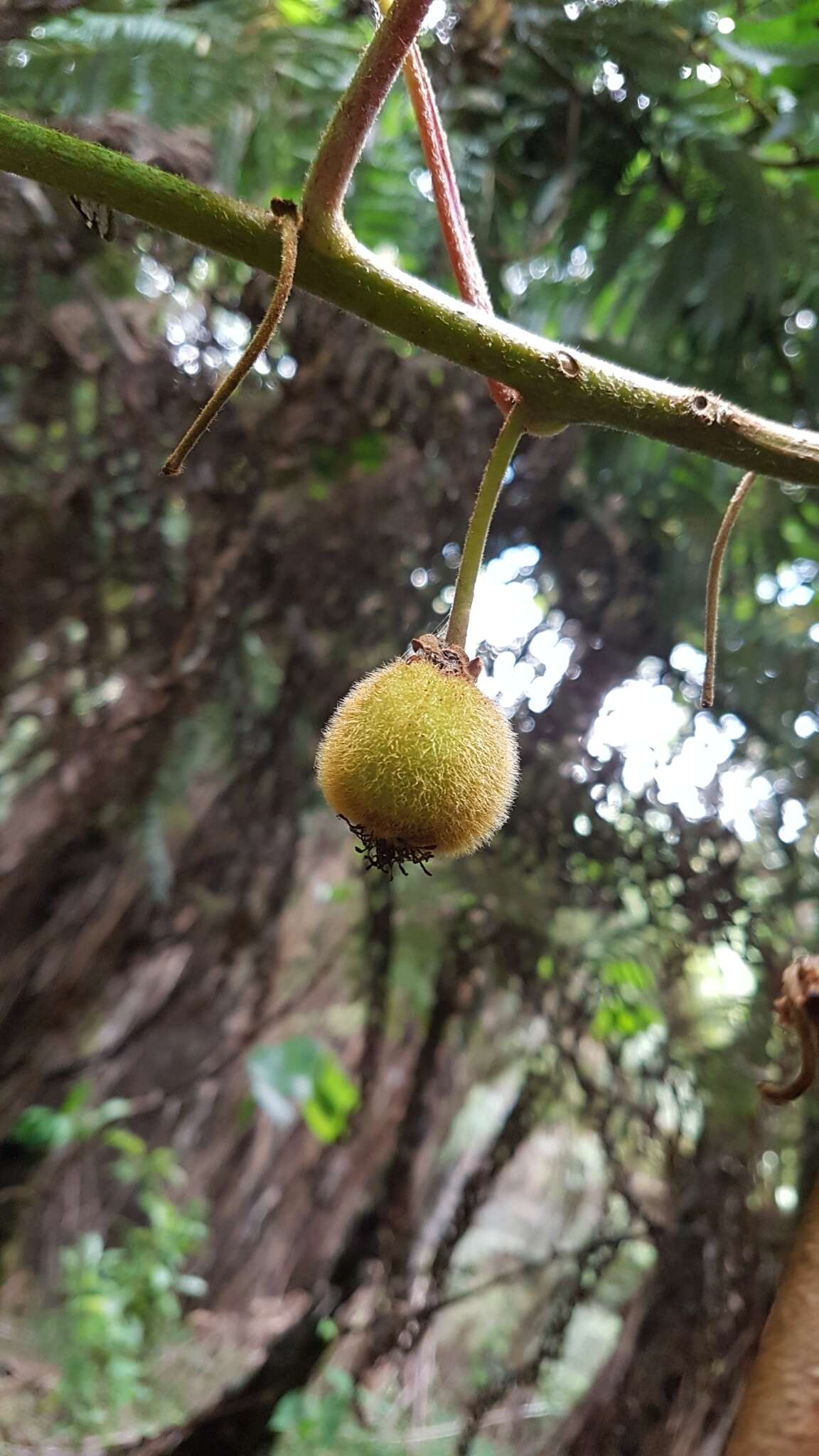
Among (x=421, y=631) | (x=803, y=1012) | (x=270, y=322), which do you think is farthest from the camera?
(x=421, y=631)

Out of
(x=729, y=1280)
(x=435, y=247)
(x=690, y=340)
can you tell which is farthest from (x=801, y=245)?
(x=729, y=1280)

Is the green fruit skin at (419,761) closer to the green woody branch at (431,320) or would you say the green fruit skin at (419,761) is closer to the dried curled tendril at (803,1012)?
the green woody branch at (431,320)

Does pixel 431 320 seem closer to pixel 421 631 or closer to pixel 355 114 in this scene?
pixel 355 114

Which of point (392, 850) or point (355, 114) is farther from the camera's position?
point (392, 850)

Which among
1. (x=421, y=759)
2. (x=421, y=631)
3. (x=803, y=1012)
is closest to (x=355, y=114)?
(x=421, y=759)

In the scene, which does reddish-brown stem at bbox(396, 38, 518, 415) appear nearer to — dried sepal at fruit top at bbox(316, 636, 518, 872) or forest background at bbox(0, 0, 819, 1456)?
dried sepal at fruit top at bbox(316, 636, 518, 872)

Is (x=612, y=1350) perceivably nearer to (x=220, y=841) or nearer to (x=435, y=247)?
(x=220, y=841)
